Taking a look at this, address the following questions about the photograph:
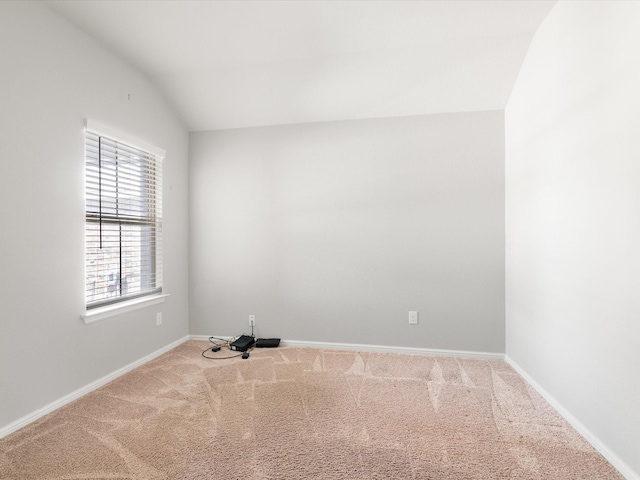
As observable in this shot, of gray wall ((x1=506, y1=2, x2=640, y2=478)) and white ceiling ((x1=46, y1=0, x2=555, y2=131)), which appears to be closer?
gray wall ((x1=506, y1=2, x2=640, y2=478))

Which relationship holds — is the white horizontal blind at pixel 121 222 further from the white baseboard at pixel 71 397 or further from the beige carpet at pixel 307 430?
the beige carpet at pixel 307 430

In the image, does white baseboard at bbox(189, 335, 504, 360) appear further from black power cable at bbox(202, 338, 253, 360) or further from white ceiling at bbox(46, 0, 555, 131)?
white ceiling at bbox(46, 0, 555, 131)

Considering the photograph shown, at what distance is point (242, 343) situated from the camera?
2943mm

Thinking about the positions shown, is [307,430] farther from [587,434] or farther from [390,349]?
[587,434]

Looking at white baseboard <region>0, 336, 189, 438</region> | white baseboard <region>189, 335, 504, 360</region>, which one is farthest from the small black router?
white baseboard <region>0, 336, 189, 438</region>

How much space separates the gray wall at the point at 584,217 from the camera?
1.40 metres

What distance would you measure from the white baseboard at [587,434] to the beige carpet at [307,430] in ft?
0.12

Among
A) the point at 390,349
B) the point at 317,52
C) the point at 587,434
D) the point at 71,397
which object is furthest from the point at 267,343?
the point at 317,52

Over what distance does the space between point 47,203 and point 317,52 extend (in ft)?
7.10

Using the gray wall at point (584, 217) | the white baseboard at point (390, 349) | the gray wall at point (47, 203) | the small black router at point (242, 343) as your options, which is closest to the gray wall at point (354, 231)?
the white baseboard at point (390, 349)

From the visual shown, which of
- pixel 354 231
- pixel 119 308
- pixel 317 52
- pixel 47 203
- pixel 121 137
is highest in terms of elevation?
pixel 317 52

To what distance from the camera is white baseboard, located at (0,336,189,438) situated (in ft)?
5.59

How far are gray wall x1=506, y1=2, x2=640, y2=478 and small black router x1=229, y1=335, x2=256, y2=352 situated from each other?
236 centimetres

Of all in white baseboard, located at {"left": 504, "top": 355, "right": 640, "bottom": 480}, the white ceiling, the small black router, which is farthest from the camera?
the small black router
